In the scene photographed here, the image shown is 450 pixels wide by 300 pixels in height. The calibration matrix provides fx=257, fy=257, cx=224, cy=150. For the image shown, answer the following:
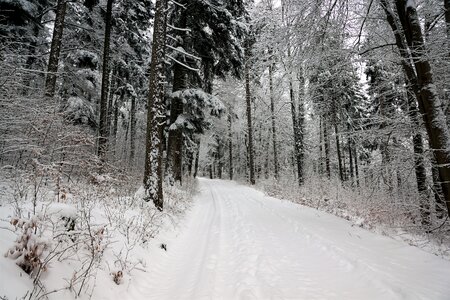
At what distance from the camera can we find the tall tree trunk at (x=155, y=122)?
7906 mm

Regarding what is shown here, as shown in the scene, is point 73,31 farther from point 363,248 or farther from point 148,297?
point 363,248

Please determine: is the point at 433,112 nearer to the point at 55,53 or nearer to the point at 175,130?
the point at 175,130

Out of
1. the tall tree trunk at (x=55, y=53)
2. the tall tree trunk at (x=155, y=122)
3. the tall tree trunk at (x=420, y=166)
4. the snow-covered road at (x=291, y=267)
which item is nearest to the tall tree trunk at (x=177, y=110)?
the tall tree trunk at (x=155, y=122)

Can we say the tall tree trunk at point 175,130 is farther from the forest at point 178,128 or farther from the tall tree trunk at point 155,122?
the tall tree trunk at point 155,122

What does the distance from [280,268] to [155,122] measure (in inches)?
224

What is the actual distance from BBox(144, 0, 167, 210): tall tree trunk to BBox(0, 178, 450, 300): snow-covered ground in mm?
1659

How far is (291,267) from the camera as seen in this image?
4.29 m

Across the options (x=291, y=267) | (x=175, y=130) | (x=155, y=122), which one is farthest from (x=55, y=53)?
(x=291, y=267)

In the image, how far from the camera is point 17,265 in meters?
2.58

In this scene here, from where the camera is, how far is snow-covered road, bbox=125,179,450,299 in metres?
3.41

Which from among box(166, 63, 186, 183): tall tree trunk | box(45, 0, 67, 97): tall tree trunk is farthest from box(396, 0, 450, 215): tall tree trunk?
box(45, 0, 67, 97): tall tree trunk

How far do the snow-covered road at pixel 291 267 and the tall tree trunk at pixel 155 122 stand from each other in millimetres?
1744

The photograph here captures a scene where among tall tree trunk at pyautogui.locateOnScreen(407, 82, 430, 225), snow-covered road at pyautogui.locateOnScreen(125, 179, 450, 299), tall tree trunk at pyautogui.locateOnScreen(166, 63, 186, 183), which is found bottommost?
snow-covered road at pyautogui.locateOnScreen(125, 179, 450, 299)

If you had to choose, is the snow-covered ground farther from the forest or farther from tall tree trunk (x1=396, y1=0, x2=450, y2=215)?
tall tree trunk (x1=396, y1=0, x2=450, y2=215)
